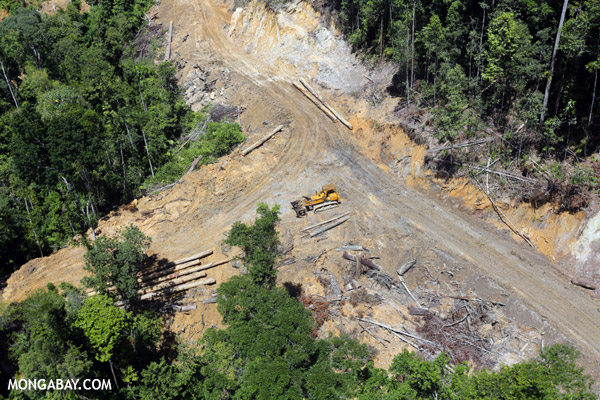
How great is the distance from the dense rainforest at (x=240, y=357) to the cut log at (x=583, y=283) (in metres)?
6.04

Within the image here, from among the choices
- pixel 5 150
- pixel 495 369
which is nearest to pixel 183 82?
pixel 5 150

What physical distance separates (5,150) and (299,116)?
3027 cm

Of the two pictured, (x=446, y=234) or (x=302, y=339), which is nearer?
(x=302, y=339)

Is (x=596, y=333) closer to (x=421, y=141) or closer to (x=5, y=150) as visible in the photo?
(x=421, y=141)

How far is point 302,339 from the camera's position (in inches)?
756

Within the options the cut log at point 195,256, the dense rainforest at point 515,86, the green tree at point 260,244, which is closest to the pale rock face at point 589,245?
the dense rainforest at point 515,86

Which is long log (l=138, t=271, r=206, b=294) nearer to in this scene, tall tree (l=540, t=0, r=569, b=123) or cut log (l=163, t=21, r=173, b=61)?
tall tree (l=540, t=0, r=569, b=123)

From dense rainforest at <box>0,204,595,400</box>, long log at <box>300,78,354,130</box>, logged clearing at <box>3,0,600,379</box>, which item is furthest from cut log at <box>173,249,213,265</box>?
long log at <box>300,78,354,130</box>

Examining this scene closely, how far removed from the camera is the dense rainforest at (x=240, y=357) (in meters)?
17.6

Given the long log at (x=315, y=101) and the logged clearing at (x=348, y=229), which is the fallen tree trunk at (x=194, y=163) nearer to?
the logged clearing at (x=348, y=229)

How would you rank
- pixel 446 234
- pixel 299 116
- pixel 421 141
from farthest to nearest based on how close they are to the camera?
1. pixel 299 116
2. pixel 421 141
3. pixel 446 234

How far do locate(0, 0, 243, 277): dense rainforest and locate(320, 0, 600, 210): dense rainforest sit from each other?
18.6 meters

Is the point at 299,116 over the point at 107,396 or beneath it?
over

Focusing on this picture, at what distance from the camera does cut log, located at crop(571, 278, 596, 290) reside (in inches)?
1036
